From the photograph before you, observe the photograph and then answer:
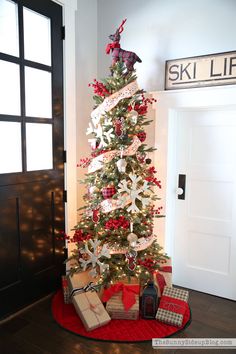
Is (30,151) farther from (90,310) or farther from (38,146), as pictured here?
(90,310)

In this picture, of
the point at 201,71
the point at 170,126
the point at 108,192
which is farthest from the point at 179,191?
the point at 201,71

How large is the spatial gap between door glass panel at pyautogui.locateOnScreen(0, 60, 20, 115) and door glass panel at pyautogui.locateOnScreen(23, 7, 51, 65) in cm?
20

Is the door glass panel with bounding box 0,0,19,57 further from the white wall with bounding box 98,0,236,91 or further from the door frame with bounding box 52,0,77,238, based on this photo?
the white wall with bounding box 98,0,236,91

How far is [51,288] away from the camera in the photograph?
2875 millimetres

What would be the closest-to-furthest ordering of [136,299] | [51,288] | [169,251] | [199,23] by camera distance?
[136,299] < [199,23] < [51,288] < [169,251]

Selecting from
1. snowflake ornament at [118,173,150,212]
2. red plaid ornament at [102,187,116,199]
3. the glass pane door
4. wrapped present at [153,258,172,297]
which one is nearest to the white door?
wrapped present at [153,258,172,297]

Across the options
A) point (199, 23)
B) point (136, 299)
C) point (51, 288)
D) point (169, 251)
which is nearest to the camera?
point (136, 299)

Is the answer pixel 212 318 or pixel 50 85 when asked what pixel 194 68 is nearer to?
pixel 50 85

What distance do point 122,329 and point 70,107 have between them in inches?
78.5

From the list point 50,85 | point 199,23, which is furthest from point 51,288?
point 199,23

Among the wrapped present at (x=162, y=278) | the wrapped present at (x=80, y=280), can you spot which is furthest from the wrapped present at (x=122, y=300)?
the wrapped present at (x=162, y=278)

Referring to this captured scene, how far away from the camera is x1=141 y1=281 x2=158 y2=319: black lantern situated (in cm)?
239

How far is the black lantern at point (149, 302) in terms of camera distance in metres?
2.39

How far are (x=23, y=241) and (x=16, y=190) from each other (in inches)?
17.8
